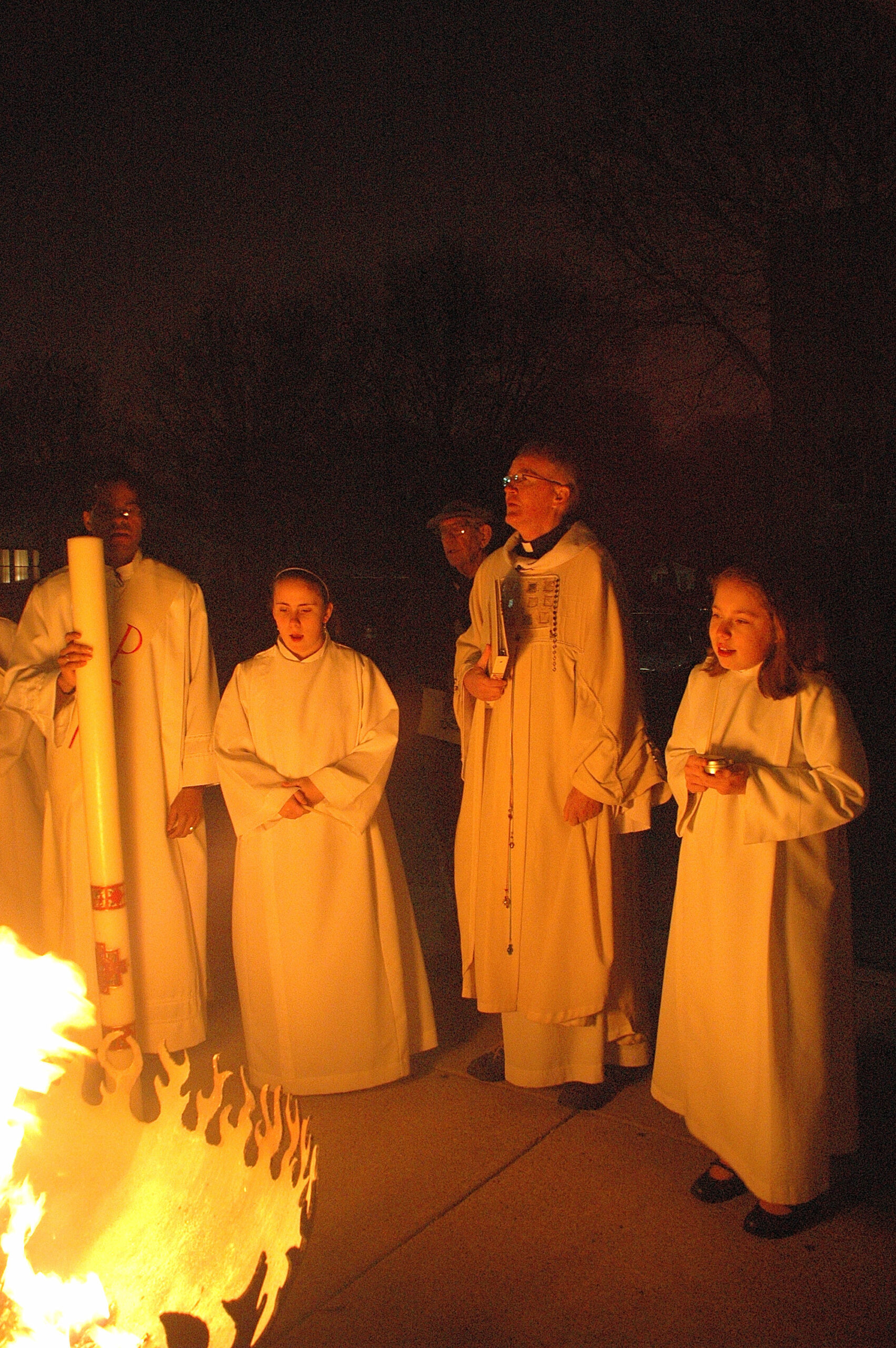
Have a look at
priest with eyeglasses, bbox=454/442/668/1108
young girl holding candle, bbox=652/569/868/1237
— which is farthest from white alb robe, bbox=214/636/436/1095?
young girl holding candle, bbox=652/569/868/1237

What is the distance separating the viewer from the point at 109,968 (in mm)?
2104

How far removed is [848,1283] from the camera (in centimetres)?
303

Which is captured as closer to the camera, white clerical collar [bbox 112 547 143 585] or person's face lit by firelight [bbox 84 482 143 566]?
person's face lit by firelight [bbox 84 482 143 566]

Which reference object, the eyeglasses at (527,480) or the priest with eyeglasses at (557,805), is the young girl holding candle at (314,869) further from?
the eyeglasses at (527,480)

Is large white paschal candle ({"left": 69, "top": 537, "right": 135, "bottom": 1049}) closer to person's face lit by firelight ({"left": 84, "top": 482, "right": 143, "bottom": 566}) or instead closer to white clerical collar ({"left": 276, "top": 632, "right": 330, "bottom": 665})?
white clerical collar ({"left": 276, "top": 632, "right": 330, "bottom": 665})

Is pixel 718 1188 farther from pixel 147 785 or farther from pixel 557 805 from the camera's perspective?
pixel 147 785

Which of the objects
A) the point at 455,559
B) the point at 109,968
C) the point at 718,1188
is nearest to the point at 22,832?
the point at 455,559

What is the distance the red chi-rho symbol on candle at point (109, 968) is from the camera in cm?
210

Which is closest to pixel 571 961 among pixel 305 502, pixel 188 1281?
pixel 188 1281

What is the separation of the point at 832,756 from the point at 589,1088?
1644 millimetres

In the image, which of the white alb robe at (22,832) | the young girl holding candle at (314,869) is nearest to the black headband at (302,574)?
the young girl holding candle at (314,869)

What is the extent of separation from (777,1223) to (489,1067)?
1.42 metres

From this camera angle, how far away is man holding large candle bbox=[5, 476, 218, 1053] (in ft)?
14.6

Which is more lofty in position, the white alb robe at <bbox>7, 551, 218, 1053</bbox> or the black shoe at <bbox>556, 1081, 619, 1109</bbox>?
the white alb robe at <bbox>7, 551, 218, 1053</bbox>
